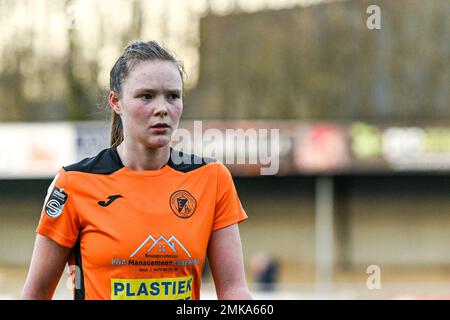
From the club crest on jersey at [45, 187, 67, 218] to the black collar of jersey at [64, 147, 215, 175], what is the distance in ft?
0.33

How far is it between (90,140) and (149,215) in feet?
61.0

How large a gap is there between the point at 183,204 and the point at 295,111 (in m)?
22.2

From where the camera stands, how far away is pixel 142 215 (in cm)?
273

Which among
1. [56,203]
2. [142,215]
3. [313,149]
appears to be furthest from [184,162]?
[313,149]

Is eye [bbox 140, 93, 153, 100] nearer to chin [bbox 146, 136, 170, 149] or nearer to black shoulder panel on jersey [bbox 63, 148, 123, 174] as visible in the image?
chin [bbox 146, 136, 170, 149]

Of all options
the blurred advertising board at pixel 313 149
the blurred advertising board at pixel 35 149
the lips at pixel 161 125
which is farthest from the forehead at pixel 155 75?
the blurred advertising board at pixel 35 149

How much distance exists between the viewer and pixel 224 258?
280 cm

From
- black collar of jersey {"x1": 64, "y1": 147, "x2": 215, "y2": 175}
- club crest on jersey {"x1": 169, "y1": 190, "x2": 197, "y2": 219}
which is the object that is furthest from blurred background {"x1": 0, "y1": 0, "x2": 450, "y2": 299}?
club crest on jersey {"x1": 169, "y1": 190, "x2": 197, "y2": 219}

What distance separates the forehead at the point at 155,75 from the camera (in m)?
2.68

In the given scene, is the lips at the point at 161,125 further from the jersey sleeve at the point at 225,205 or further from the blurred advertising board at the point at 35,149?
the blurred advertising board at the point at 35,149

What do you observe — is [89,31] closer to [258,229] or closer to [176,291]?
[258,229]

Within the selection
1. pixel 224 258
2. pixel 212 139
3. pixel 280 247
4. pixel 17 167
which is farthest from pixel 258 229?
pixel 224 258

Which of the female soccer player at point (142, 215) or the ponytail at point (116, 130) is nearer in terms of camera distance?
the female soccer player at point (142, 215)

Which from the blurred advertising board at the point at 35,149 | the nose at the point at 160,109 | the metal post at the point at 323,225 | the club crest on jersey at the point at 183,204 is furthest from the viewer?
the metal post at the point at 323,225
